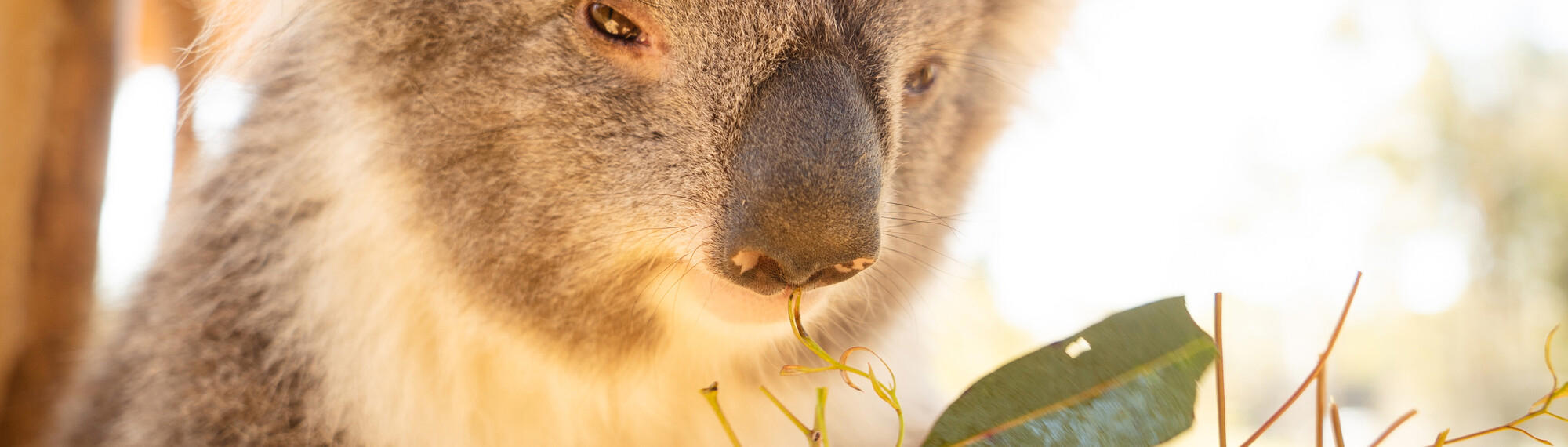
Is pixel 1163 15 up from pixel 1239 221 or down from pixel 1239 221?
up

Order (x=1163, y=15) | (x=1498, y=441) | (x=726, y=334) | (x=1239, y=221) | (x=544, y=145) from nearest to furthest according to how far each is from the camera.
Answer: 1. (x=544, y=145)
2. (x=726, y=334)
3. (x=1163, y=15)
4. (x=1498, y=441)
5. (x=1239, y=221)

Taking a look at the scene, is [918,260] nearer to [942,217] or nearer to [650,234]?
[942,217]

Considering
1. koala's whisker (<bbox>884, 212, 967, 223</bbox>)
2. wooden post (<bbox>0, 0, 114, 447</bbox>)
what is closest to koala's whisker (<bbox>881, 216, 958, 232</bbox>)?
koala's whisker (<bbox>884, 212, 967, 223</bbox>)

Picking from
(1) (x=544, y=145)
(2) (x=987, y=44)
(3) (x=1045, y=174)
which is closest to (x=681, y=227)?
(1) (x=544, y=145)

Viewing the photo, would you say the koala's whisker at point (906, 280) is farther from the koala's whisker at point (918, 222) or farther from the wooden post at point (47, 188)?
the wooden post at point (47, 188)

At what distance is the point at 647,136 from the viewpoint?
1162 mm

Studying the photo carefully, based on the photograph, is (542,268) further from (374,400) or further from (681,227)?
(374,400)

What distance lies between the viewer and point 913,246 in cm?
158

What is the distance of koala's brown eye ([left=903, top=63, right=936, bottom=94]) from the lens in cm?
139

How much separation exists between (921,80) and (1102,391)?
Result: 551mm

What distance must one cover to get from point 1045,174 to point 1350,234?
268 centimetres

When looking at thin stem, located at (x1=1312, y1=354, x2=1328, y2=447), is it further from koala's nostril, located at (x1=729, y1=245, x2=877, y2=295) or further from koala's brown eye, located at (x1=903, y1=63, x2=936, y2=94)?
koala's brown eye, located at (x1=903, y1=63, x2=936, y2=94)

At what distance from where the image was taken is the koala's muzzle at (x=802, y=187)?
1.02 meters

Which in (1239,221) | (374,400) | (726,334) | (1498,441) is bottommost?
(1498,441)
